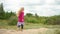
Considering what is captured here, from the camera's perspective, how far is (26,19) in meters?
2.73

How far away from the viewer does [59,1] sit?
8.92 ft

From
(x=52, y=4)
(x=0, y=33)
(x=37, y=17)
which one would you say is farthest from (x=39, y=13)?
(x=0, y=33)

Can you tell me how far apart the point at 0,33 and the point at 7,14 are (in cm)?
33

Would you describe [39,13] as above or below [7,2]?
below

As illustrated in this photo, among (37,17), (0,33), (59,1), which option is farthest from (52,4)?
(0,33)

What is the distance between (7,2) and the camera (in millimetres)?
2758

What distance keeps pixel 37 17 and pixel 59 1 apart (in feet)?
1.44

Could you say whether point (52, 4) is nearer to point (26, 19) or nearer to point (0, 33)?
point (26, 19)

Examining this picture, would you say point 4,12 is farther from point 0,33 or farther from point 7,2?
point 0,33

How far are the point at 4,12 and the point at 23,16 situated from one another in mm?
319

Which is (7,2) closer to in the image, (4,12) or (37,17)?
(4,12)

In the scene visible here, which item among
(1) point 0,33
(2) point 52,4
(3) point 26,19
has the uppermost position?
(2) point 52,4

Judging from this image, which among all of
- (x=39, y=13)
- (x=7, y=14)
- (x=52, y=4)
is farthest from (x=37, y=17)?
(x=7, y=14)

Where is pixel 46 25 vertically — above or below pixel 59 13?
below
